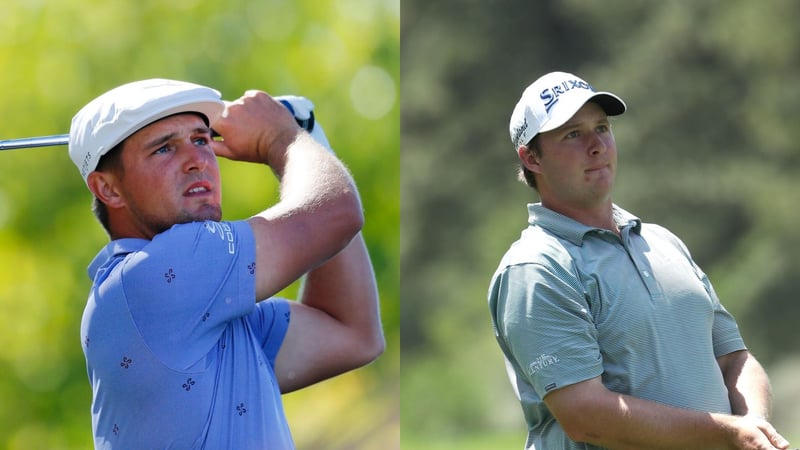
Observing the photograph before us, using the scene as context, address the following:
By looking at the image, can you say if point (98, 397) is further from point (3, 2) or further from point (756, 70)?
point (756, 70)

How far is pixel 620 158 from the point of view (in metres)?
11.3

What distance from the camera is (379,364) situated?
5.46m

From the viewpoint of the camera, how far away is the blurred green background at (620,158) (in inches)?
423

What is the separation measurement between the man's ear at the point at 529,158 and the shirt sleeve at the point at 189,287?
2.22ft

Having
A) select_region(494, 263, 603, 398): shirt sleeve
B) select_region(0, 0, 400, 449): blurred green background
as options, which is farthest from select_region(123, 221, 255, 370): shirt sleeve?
select_region(0, 0, 400, 449): blurred green background

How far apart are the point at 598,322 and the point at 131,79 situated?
3.77 m

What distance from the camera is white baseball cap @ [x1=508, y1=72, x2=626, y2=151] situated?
2.11 metres

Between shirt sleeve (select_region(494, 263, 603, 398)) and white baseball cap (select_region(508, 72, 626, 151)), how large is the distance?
1.00 ft

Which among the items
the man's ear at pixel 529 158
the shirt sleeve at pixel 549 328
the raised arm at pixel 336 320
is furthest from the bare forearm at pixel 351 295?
the man's ear at pixel 529 158

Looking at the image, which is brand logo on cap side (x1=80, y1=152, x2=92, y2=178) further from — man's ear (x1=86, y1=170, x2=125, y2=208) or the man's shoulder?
the man's shoulder

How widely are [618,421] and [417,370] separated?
30.6 ft

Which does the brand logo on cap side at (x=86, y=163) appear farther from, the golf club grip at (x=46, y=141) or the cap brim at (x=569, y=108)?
the cap brim at (x=569, y=108)

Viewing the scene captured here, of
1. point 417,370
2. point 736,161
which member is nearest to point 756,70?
point 736,161

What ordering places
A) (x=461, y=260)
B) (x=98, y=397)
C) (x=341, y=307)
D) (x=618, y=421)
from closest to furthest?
(x=98, y=397) < (x=618, y=421) < (x=341, y=307) < (x=461, y=260)
